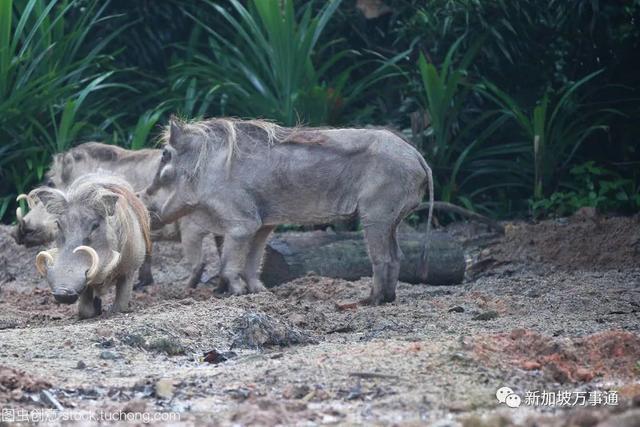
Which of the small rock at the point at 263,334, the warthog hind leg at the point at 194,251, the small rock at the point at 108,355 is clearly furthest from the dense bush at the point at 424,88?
the small rock at the point at 108,355

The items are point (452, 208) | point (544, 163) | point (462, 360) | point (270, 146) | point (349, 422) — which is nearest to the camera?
point (349, 422)

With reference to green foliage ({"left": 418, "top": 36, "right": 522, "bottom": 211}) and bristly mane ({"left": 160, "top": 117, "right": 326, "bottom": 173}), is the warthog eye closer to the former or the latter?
bristly mane ({"left": 160, "top": 117, "right": 326, "bottom": 173})

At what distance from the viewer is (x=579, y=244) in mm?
7895

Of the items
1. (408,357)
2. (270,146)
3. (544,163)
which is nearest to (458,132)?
(544,163)

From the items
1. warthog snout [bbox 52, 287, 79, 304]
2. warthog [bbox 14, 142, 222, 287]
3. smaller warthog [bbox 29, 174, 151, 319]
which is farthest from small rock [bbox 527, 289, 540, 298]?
warthog snout [bbox 52, 287, 79, 304]

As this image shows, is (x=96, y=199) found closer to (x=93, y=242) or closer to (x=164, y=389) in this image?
(x=93, y=242)

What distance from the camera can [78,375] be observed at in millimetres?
4504

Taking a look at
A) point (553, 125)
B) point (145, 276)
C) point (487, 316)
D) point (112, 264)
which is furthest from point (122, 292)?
point (553, 125)

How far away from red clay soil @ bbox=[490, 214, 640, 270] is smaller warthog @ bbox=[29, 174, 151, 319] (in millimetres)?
2713

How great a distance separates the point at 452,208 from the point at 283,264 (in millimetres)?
1522

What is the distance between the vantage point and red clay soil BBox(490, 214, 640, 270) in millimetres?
7691

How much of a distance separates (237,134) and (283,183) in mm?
471

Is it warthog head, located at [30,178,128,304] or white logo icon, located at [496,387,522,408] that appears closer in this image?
white logo icon, located at [496,387,522,408]

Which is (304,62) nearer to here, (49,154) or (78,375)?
(49,154)
